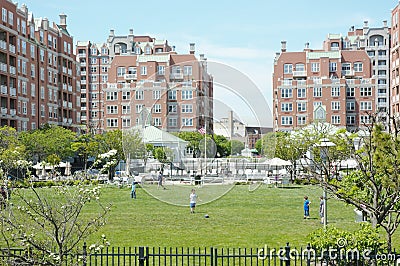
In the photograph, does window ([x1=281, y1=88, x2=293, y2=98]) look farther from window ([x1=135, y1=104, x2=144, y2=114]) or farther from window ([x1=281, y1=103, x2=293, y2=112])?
window ([x1=135, y1=104, x2=144, y2=114])

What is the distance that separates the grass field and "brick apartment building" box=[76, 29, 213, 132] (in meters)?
3.87

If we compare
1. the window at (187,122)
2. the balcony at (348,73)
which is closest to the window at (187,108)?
the window at (187,122)

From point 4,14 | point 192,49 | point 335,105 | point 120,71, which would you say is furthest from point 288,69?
point 4,14

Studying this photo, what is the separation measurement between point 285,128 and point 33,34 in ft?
130

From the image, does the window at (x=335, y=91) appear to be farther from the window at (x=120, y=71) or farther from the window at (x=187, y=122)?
the window at (x=187, y=122)

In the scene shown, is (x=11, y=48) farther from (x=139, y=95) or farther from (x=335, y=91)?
(x=335, y=91)

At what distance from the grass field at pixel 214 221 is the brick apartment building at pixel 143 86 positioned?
12.7 feet

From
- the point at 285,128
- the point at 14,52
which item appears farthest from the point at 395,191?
the point at 285,128

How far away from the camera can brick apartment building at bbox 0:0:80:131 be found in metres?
57.7

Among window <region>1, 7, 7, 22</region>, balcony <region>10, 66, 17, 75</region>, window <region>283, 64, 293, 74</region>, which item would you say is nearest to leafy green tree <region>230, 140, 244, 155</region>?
balcony <region>10, 66, 17, 75</region>

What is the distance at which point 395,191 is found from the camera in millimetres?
12664

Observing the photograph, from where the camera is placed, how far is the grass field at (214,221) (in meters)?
19.1

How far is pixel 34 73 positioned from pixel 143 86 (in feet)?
147

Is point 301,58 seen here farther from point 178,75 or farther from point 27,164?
point 27,164
